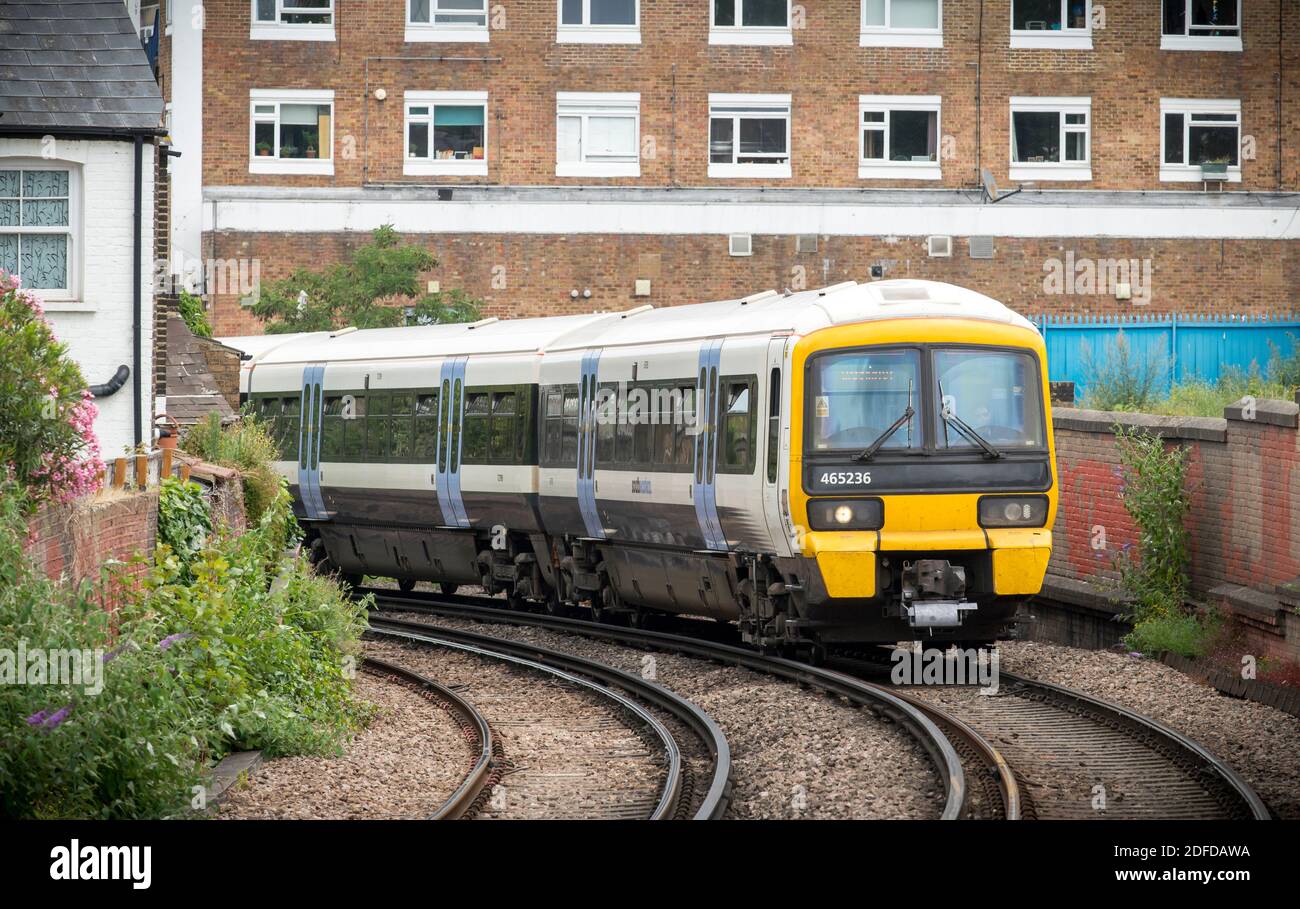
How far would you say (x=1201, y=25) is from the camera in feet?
119

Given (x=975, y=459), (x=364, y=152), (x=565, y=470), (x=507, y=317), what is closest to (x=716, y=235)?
(x=507, y=317)

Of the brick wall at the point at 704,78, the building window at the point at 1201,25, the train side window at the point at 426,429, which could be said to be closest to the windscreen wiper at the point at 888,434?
the train side window at the point at 426,429

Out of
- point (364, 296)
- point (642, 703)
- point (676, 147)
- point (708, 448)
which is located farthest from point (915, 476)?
point (676, 147)

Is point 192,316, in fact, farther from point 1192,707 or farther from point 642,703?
point 1192,707

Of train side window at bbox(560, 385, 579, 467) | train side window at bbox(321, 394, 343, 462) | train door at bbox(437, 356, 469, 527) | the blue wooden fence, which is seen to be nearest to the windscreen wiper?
train side window at bbox(560, 385, 579, 467)

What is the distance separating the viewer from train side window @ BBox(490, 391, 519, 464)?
21297mm

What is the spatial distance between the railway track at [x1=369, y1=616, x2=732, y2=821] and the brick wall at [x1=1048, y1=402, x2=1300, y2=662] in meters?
4.92

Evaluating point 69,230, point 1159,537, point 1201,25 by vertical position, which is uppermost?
point 1201,25

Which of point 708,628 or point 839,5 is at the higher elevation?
point 839,5

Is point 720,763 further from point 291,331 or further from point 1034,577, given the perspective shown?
point 291,331

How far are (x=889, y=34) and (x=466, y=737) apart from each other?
24.7m

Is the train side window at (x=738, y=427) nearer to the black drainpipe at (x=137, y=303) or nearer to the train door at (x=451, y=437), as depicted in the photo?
the black drainpipe at (x=137, y=303)

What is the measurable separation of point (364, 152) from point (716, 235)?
6.83 m

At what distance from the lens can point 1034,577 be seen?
15.8 meters
